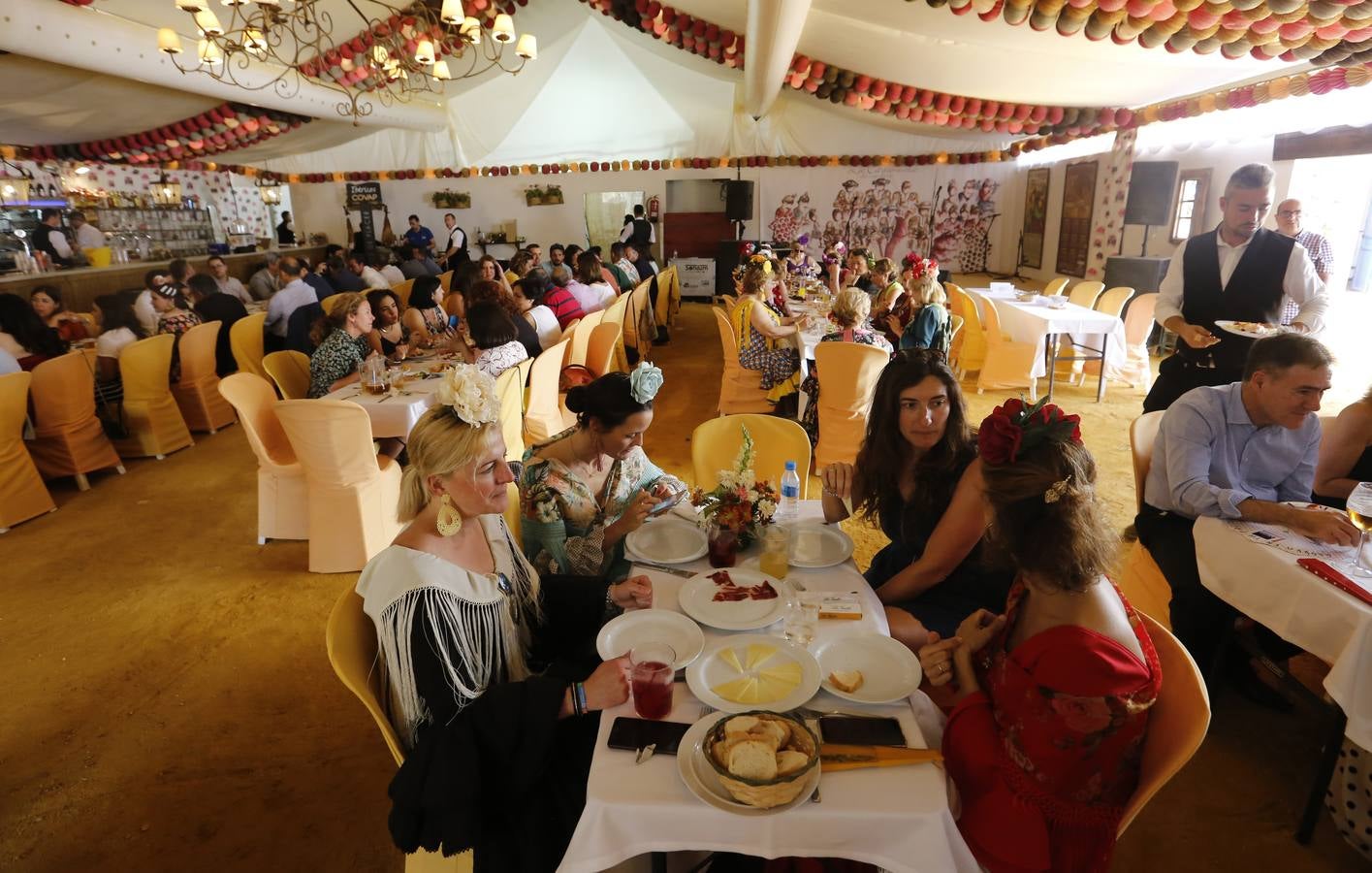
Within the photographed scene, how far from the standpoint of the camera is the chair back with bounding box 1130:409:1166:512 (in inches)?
103

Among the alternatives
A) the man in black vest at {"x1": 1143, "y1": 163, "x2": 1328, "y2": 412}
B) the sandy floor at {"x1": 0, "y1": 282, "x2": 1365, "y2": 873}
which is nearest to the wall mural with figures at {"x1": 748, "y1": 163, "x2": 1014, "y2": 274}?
the man in black vest at {"x1": 1143, "y1": 163, "x2": 1328, "y2": 412}

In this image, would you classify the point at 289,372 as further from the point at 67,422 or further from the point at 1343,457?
the point at 1343,457

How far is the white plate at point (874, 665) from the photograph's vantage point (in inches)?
53.9

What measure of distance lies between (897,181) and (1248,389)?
12236mm

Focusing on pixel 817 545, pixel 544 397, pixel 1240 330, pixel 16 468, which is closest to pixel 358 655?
pixel 817 545

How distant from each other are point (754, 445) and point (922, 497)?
77cm

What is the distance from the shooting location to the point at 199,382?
562 centimetres

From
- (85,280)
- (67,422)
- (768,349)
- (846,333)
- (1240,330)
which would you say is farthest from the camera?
(85,280)

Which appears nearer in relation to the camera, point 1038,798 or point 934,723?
point 1038,798

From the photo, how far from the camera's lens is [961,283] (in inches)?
492

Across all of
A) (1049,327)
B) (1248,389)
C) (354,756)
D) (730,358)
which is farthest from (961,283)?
(354,756)

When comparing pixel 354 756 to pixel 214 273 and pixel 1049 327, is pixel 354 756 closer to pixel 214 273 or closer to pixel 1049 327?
pixel 1049 327

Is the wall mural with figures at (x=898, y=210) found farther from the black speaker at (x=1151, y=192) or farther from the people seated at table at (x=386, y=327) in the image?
→ the people seated at table at (x=386, y=327)

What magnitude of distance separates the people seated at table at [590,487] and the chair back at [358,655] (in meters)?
0.66
